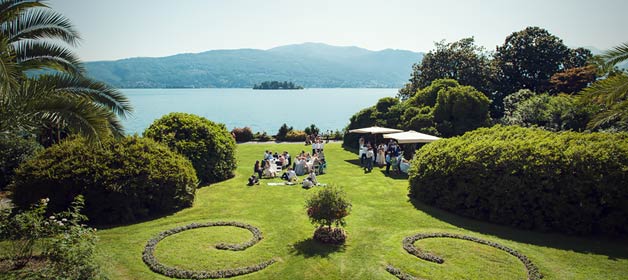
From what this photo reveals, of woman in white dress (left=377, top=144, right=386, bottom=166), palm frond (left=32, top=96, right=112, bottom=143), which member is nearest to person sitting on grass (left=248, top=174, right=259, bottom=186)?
woman in white dress (left=377, top=144, right=386, bottom=166)

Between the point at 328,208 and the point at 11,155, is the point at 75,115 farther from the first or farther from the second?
the point at 11,155

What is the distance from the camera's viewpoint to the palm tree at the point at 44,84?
8.76m

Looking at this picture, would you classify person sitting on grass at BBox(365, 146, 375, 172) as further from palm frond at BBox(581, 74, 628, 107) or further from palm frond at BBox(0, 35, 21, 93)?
palm frond at BBox(0, 35, 21, 93)

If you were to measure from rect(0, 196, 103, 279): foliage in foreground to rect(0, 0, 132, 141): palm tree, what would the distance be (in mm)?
2121

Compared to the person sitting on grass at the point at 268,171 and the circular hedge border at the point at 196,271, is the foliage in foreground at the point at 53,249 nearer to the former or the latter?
the circular hedge border at the point at 196,271

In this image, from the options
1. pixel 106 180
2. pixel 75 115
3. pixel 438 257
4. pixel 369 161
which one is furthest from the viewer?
pixel 369 161

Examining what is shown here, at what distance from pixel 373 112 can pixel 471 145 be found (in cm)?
1878

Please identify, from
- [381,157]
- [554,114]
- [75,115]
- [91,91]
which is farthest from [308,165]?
[554,114]

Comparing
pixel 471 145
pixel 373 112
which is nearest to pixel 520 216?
pixel 471 145

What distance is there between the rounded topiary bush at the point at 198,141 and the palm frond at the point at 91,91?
5.54 m

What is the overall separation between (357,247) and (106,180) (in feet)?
27.0

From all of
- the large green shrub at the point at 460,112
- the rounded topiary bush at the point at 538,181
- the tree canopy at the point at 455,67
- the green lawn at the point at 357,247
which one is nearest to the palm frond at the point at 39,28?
the green lawn at the point at 357,247

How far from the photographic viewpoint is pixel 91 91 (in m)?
11.4

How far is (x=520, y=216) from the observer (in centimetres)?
1265
